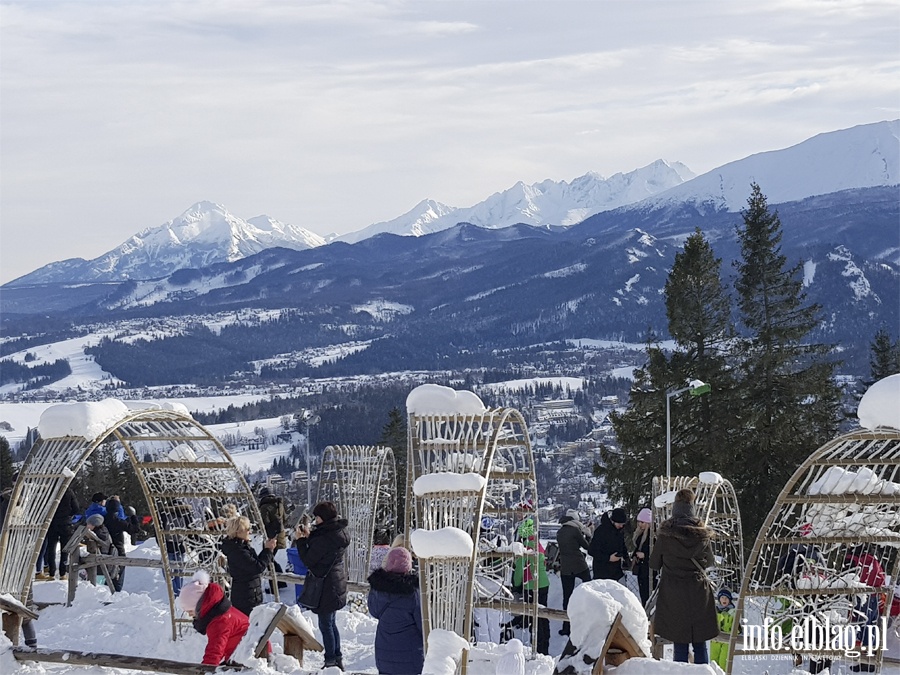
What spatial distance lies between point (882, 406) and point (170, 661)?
5.01 metres

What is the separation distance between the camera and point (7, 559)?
28.3ft

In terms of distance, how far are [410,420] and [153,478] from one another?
10.2ft

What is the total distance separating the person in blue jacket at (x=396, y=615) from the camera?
280 inches

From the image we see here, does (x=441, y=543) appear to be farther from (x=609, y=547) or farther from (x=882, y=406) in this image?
(x=609, y=547)

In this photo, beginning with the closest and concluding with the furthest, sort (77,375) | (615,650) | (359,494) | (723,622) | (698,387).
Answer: (615,650)
(723,622)
(359,494)
(698,387)
(77,375)

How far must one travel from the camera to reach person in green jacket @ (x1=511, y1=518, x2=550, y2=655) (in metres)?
9.73

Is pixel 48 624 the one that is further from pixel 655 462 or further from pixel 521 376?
pixel 521 376

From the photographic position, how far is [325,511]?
7848 millimetres

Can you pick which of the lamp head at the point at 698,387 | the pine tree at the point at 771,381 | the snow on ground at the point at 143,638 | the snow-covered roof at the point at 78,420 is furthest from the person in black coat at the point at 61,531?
the pine tree at the point at 771,381

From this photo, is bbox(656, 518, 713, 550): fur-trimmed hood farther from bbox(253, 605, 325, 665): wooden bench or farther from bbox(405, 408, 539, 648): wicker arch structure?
bbox(253, 605, 325, 665): wooden bench

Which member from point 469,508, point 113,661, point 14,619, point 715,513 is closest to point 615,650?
point 469,508

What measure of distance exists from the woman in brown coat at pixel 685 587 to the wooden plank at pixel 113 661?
3.00 meters

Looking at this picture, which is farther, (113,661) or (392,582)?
(392,582)

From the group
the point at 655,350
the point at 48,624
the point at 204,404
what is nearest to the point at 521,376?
the point at 204,404
